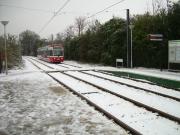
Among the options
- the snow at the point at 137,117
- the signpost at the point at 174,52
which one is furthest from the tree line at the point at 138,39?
the snow at the point at 137,117

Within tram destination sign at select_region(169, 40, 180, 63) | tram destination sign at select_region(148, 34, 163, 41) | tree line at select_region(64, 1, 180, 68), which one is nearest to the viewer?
tram destination sign at select_region(169, 40, 180, 63)

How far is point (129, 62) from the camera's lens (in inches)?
1399

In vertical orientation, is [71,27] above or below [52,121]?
above

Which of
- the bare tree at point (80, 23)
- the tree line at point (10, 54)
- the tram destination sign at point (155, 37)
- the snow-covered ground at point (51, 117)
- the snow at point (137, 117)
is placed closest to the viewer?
the snow at point (137, 117)

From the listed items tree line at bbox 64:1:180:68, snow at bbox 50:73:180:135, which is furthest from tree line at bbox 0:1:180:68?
snow at bbox 50:73:180:135

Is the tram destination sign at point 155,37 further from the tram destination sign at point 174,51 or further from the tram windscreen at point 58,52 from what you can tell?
the tram windscreen at point 58,52

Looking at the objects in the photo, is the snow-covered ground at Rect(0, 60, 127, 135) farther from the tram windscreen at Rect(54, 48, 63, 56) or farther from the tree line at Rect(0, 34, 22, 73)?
the tram windscreen at Rect(54, 48, 63, 56)

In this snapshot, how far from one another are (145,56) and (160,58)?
3537mm

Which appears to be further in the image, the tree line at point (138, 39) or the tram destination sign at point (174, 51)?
the tree line at point (138, 39)

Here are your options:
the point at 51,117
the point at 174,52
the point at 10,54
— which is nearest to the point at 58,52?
the point at 10,54

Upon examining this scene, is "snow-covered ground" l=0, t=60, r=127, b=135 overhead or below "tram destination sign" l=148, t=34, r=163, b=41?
below

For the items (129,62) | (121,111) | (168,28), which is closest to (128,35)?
(129,62)

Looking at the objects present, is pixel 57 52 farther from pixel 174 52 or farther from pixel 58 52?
pixel 174 52

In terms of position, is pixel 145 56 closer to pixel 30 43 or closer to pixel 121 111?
pixel 121 111
